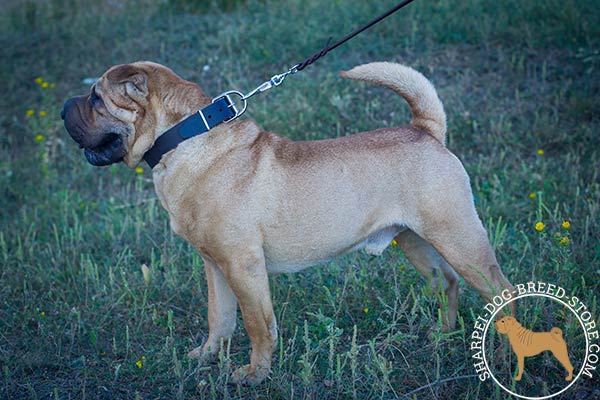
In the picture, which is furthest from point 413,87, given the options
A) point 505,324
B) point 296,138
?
point 296,138

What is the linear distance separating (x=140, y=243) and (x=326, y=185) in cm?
230

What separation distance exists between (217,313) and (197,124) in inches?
47.4

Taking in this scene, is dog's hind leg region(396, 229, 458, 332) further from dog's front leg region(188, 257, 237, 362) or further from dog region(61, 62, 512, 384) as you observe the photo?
dog's front leg region(188, 257, 237, 362)

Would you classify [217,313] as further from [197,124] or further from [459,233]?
[459,233]

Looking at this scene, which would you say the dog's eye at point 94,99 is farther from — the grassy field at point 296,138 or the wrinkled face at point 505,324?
the wrinkled face at point 505,324

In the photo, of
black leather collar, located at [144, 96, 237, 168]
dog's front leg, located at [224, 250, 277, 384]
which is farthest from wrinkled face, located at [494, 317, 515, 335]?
black leather collar, located at [144, 96, 237, 168]

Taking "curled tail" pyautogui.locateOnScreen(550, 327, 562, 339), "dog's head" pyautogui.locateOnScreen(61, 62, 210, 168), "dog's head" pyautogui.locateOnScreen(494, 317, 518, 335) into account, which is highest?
"dog's head" pyautogui.locateOnScreen(61, 62, 210, 168)

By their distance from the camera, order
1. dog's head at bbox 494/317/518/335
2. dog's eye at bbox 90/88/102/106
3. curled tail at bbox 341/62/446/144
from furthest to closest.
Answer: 1. curled tail at bbox 341/62/446/144
2. dog's eye at bbox 90/88/102/106
3. dog's head at bbox 494/317/518/335

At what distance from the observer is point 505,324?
3.56 metres

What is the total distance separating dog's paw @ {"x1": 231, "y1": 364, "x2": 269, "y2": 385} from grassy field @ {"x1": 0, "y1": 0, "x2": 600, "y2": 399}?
5 cm

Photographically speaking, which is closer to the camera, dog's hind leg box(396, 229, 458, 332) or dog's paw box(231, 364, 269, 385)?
dog's paw box(231, 364, 269, 385)

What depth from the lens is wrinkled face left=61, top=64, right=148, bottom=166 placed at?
363 centimetres

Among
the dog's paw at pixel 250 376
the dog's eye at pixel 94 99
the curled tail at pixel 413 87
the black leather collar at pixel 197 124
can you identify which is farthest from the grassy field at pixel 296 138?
the dog's eye at pixel 94 99

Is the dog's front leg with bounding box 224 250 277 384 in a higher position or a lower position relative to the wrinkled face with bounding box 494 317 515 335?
higher
